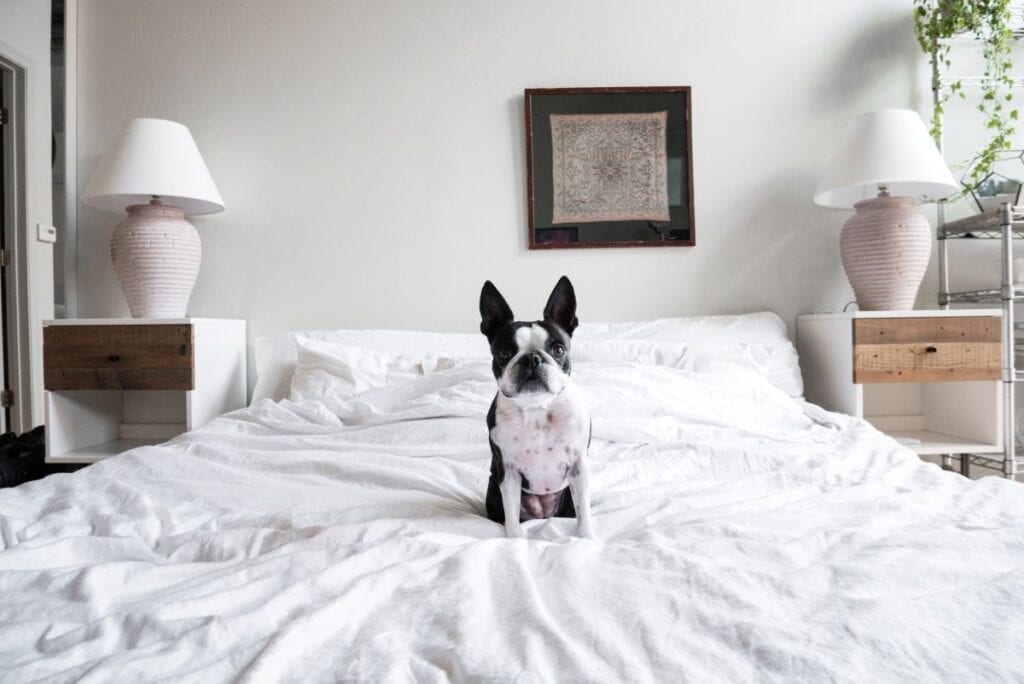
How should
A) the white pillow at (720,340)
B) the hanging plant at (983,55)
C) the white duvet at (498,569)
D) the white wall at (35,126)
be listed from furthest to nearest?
the white wall at (35,126), the hanging plant at (983,55), the white pillow at (720,340), the white duvet at (498,569)

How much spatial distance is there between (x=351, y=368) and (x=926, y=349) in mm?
2028

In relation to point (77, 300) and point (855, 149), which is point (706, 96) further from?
point (77, 300)

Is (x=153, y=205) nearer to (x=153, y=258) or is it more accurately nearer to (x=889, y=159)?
(x=153, y=258)

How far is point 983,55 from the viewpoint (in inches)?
96.2

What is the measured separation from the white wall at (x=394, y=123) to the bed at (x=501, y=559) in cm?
91

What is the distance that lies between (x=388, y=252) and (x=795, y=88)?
1.92 metres

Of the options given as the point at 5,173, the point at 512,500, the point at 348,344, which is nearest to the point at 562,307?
the point at 512,500

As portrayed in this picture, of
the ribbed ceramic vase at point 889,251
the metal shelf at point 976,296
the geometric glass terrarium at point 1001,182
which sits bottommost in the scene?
the metal shelf at point 976,296

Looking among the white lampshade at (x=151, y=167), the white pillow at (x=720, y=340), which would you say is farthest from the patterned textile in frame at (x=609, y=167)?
the white lampshade at (x=151, y=167)

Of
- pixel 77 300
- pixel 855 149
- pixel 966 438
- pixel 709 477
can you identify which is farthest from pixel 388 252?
pixel 966 438

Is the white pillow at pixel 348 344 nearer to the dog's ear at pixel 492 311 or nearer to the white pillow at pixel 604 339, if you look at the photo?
the white pillow at pixel 604 339

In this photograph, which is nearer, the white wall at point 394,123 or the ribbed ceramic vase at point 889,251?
the ribbed ceramic vase at point 889,251

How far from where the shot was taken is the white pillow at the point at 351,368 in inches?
77.5

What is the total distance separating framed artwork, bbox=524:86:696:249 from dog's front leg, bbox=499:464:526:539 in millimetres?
1678
